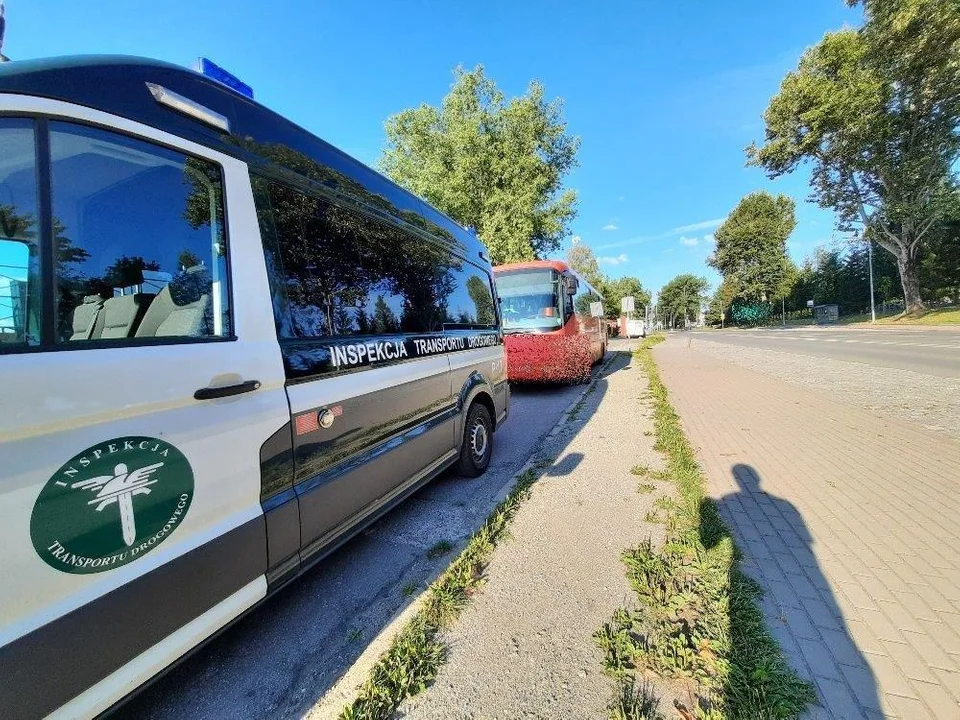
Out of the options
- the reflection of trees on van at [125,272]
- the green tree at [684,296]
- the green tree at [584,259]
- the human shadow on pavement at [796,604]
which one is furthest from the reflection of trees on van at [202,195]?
the green tree at [684,296]

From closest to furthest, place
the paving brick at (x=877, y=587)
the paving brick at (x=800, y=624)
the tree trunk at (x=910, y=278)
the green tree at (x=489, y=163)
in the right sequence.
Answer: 1. the paving brick at (x=800, y=624)
2. the paving brick at (x=877, y=587)
3. the green tree at (x=489, y=163)
4. the tree trunk at (x=910, y=278)

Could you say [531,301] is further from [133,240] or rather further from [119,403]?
[119,403]

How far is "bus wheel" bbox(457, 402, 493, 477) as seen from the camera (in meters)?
4.51

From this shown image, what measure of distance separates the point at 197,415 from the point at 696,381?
37.5ft

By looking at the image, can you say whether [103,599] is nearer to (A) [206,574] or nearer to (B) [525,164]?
(A) [206,574]

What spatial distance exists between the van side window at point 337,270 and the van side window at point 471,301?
61 cm

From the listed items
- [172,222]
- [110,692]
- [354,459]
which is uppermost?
[172,222]

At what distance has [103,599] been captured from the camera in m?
1.39

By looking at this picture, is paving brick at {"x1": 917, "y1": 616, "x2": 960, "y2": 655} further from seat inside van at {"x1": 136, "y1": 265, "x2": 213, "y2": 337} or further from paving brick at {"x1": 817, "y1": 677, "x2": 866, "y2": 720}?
seat inside van at {"x1": 136, "y1": 265, "x2": 213, "y2": 337}

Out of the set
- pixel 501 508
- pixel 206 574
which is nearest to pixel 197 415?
pixel 206 574

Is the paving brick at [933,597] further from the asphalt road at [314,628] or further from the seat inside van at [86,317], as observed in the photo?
the seat inside van at [86,317]

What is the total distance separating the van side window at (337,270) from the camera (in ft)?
7.22

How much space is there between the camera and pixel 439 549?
3.21 meters

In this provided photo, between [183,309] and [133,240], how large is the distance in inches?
12.1
